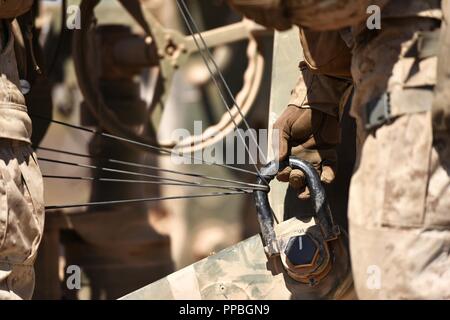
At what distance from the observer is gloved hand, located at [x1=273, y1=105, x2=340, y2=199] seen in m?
3.04

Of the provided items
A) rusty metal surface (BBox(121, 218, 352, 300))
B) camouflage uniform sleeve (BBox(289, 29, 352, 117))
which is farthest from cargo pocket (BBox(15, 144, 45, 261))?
camouflage uniform sleeve (BBox(289, 29, 352, 117))

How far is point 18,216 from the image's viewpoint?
2.75m

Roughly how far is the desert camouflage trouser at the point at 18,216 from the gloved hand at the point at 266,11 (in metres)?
0.75

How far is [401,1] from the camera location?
7.67ft

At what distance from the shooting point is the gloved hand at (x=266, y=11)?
2.24 meters

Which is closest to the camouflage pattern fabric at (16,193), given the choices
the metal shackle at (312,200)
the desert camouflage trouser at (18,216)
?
the desert camouflage trouser at (18,216)

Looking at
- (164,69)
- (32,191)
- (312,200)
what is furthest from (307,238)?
(164,69)

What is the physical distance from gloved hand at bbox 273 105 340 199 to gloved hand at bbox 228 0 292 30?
0.79 m

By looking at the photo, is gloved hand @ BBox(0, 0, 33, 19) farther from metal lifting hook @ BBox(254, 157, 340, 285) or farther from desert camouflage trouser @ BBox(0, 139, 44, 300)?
metal lifting hook @ BBox(254, 157, 340, 285)

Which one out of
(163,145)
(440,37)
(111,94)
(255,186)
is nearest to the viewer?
(440,37)

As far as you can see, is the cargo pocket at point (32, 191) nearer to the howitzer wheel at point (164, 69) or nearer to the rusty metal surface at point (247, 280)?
the rusty metal surface at point (247, 280)
